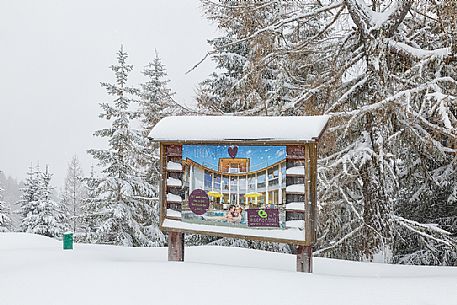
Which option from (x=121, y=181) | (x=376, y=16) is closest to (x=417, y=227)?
(x=376, y=16)

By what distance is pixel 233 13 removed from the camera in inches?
371

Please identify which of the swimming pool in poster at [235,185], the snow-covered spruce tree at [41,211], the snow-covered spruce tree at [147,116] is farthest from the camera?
the snow-covered spruce tree at [41,211]

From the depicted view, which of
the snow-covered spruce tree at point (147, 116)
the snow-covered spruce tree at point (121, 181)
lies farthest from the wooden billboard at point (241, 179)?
the snow-covered spruce tree at point (121, 181)

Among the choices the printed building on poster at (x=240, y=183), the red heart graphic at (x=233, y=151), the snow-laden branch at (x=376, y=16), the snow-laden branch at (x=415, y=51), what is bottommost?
the printed building on poster at (x=240, y=183)

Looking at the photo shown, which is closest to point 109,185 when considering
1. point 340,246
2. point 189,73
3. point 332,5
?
point 189,73

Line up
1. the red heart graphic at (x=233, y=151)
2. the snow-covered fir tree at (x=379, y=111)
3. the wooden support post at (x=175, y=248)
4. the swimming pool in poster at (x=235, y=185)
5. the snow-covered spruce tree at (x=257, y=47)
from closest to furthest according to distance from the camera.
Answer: the swimming pool in poster at (x=235, y=185) → the red heart graphic at (x=233, y=151) → the wooden support post at (x=175, y=248) → the snow-covered fir tree at (x=379, y=111) → the snow-covered spruce tree at (x=257, y=47)

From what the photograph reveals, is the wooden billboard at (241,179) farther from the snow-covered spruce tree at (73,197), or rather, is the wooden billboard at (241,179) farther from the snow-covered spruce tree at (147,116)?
the snow-covered spruce tree at (73,197)

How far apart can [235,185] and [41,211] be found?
67.2 feet

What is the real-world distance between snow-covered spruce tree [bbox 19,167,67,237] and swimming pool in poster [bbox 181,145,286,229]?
19397 millimetres

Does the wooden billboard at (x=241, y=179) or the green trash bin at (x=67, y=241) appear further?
the green trash bin at (x=67, y=241)

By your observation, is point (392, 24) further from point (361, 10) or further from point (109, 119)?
point (109, 119)

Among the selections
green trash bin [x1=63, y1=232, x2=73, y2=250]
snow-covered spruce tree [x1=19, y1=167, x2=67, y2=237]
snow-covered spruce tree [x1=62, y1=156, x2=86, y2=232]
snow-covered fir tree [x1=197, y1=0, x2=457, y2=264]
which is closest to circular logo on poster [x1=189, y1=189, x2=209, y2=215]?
green trash bin [x1=63, y1=232, x2=73, y2=250]

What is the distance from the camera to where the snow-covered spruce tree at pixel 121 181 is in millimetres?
18109

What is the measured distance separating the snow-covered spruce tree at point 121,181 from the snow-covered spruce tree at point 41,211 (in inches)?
221
